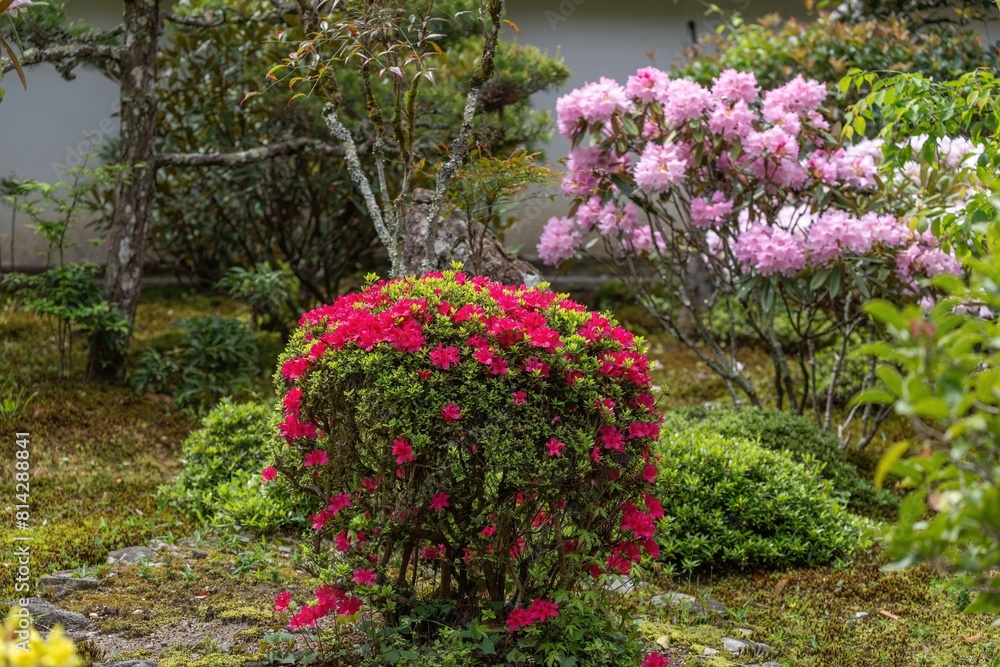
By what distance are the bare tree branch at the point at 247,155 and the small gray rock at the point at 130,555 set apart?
2.76 m

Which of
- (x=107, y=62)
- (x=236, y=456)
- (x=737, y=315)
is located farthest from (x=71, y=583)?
(x=737, y=315)

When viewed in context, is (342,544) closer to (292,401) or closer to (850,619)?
(292,401)

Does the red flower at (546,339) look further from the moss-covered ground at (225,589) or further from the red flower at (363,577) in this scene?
the red flower at (363,577)

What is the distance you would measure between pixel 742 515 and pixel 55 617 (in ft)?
8.57

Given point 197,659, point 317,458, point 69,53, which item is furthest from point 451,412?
point 69,53

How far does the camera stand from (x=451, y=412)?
2.46m

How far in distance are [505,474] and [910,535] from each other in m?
1.29

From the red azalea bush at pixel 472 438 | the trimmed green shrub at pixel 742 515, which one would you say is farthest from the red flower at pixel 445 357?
the trimmed green shrub at pixel 742 515

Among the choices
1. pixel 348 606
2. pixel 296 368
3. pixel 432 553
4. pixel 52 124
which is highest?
pixel 52 124

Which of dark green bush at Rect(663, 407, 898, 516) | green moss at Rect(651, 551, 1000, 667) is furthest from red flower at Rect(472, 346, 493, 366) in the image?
dark green bush at Rect(663, 407, 898, 516)

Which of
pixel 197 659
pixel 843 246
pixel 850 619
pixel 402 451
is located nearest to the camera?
pixel 402 451

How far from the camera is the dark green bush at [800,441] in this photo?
4555 millimetres

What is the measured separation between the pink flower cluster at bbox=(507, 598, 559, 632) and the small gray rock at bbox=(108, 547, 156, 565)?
5.43 feet

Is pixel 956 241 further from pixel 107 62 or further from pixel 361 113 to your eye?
pixel 107 62
